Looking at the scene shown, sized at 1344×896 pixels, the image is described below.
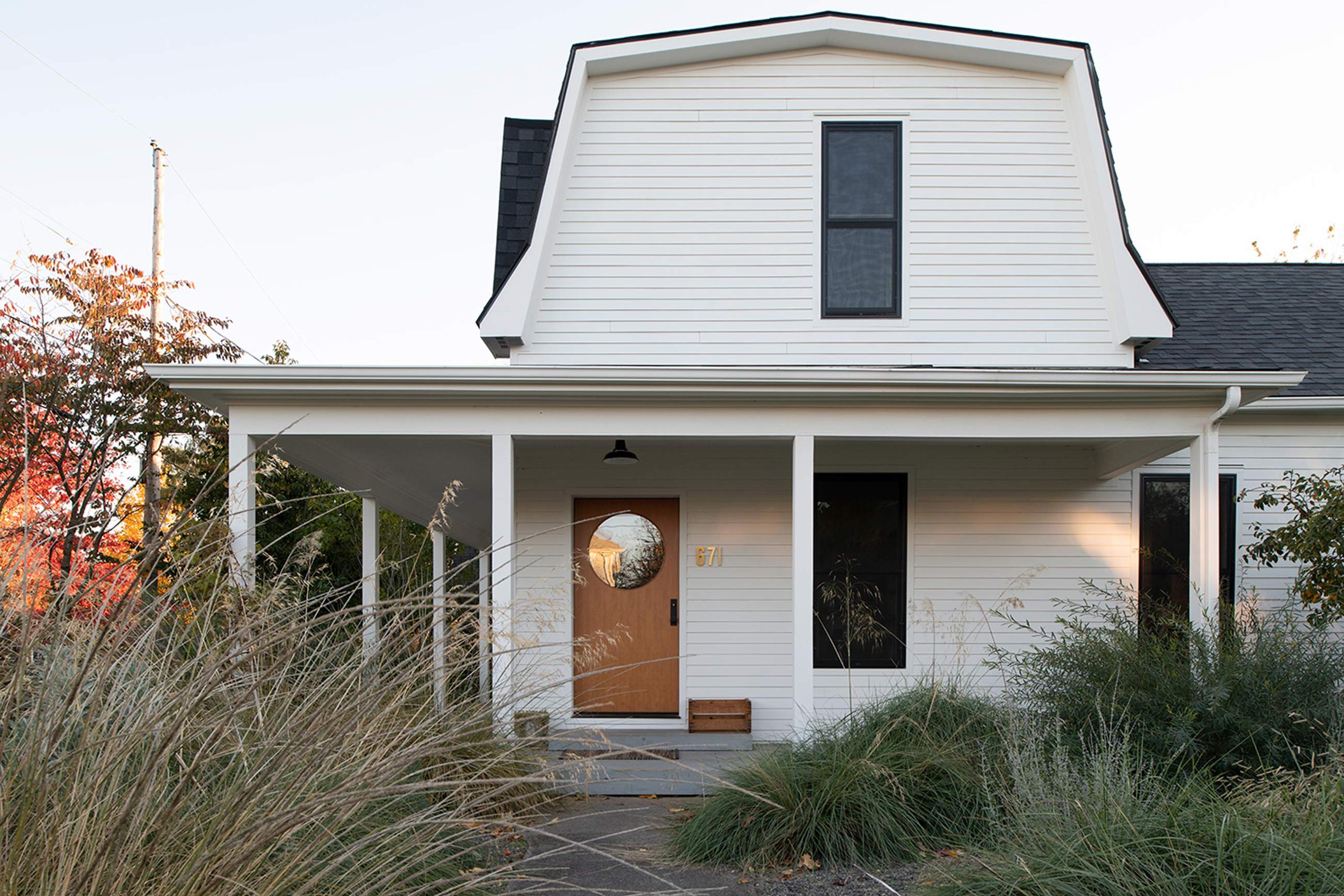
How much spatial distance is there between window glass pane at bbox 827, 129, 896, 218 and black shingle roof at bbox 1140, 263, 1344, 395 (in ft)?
9.10

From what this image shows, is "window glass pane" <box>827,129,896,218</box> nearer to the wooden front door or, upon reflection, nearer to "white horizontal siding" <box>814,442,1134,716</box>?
"white horizontal siding" <box>814,442,1134,716</box>

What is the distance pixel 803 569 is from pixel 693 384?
1.49m

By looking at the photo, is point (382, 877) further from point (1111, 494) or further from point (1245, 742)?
point (1111, 494)

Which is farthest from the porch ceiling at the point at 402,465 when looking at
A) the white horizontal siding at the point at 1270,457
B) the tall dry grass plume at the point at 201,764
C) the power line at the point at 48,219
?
the power line at the point at 48,219

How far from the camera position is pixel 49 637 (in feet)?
7.59

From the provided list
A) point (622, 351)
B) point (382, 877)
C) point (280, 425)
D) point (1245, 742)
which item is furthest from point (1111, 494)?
point (382, 877)

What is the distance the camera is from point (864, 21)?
8148 mm

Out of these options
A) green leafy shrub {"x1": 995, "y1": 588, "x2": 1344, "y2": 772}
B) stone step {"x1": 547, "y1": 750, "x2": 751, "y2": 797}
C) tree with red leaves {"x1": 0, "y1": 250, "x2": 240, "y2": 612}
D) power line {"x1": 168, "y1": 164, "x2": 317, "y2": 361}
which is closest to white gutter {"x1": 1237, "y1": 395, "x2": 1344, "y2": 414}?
green leafy shrub {"x1": 995, "y1": 588, "x2": 1344, "y2": 772}

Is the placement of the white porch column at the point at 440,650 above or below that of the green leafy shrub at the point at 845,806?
above

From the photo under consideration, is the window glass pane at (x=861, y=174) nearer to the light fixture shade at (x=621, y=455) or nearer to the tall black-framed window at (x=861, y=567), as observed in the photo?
the tall black-framed window at (x=861, y=567)

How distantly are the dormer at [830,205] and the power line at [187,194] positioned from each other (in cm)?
965

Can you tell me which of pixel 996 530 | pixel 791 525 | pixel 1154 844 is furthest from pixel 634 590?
pixel 1154 844

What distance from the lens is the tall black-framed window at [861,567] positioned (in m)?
8.30

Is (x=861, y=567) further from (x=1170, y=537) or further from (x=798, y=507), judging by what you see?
(x=1170, y=537)
